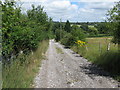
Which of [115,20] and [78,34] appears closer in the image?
[115,20]

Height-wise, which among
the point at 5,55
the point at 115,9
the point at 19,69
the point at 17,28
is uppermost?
the point at 115,9

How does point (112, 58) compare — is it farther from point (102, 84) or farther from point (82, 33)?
point (82, 33)

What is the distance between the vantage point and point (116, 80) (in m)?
8.00

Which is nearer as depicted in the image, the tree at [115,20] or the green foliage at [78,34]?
the tree at [115,20]

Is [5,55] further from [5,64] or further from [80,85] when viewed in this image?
[80,85]

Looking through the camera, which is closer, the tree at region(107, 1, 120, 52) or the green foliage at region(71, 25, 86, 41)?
the tree at region(107, 1, 120, 52)

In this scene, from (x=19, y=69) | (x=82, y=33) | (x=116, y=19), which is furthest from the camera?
(x=82, y=33)

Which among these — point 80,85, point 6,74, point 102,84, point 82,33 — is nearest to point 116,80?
point 102,84

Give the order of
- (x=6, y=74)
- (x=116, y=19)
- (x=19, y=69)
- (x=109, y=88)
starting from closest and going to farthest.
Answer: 1. (x=6, y=74)
2. (x=19, y=69)
3. (x=109, y=88)
4. (x=116, y=19)

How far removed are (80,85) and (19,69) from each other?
2.85m

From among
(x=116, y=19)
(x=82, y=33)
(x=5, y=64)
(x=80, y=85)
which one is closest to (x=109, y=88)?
Result: (x=80, y=85)

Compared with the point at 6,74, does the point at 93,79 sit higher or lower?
lower

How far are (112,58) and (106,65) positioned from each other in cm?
61

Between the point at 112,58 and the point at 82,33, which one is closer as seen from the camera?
the point at 112,58
